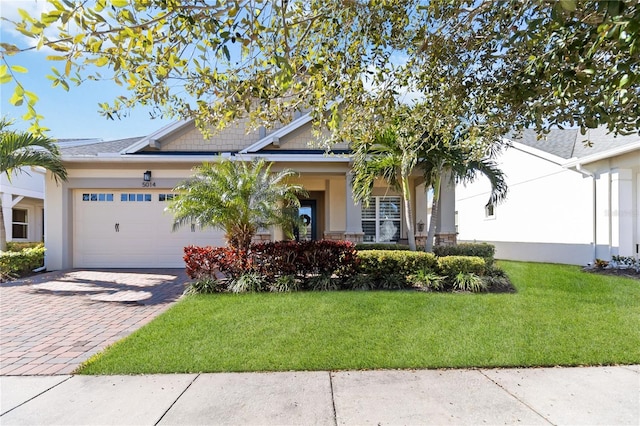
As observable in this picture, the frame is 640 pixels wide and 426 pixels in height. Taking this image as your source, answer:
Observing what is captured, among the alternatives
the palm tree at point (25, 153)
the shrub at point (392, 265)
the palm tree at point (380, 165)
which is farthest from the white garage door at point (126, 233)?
the shrub at point (392, 265)

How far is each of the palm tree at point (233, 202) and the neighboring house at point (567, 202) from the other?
638 cm

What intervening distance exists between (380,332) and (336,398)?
1934 mm

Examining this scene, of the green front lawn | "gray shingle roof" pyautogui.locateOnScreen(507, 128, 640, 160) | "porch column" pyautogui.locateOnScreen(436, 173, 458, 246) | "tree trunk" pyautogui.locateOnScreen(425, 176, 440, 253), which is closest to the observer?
the green front lawn

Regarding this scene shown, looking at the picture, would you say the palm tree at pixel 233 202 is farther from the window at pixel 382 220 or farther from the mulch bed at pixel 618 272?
the mulch bed at pixel 618 272

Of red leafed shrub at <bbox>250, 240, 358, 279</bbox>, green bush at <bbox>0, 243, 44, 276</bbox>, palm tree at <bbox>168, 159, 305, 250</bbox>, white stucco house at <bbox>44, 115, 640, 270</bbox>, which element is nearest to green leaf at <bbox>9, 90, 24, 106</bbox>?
palm tree at <bbox>168, 159, 305, 250</bbox>

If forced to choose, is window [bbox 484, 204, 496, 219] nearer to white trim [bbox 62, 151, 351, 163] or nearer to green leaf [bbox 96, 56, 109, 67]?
white trim [bbox 62, 151, 351, 163]

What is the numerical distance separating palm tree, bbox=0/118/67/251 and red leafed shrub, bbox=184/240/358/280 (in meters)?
5.48

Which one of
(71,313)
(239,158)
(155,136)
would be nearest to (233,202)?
(71,313)

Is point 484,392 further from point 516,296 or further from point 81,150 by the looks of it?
point 81,150

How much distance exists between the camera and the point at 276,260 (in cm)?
857

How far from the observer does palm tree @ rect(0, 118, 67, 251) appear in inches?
392

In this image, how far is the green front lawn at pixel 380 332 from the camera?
14.4 feet

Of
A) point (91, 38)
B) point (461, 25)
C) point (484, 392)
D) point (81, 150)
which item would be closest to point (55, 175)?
point (81, 150)

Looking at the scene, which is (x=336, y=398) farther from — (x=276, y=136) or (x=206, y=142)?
(x=206, y=142)
